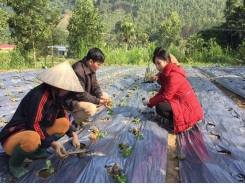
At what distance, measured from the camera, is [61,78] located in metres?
2.23

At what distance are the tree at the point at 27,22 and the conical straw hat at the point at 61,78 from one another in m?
16.4

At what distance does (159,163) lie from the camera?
2.50m

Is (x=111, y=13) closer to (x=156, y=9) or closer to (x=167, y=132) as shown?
(x=156, y=9)

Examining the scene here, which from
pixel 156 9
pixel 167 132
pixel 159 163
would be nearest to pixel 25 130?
pixel 159 163

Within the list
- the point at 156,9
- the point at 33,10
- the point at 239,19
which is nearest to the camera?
the point at 33,10

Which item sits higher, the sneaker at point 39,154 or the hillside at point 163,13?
the hillside at point 163,13

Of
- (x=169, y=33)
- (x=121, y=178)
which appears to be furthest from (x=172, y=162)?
(x=169, y=33)

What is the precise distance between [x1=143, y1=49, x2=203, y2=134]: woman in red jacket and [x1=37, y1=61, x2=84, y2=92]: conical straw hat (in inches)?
59.6

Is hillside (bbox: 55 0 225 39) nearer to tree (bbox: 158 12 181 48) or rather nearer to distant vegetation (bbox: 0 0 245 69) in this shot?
tree (bbox: 158 12 181 48)

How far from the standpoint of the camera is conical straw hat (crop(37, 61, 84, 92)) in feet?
7.13

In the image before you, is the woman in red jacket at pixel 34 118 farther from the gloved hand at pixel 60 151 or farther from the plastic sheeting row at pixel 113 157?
the plastic sheeting row at pixel 113 157

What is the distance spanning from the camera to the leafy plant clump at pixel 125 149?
270 centimetres

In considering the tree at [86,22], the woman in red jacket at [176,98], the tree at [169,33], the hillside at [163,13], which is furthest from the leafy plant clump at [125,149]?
the hillside at [163,13]

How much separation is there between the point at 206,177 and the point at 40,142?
5.32ft
